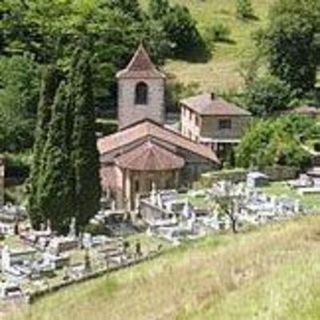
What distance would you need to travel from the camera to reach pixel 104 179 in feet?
165

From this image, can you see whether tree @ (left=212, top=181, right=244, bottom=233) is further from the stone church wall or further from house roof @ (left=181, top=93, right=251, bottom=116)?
the stone church wall

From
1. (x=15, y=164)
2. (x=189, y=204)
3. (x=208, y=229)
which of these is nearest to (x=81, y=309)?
(x=208, y=229)

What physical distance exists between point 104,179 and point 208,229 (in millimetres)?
12091

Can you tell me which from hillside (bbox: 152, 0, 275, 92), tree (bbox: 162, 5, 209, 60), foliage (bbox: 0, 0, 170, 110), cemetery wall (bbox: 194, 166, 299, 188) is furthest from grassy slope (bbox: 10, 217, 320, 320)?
tree (bbox: 162, 5, 209, 60)

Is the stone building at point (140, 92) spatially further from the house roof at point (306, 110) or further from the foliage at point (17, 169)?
the house roof at point (306, 110)

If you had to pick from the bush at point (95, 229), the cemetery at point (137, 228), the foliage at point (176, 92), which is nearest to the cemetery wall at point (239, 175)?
the cemetery at point (137, 228)

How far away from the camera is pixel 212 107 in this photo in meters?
59.1

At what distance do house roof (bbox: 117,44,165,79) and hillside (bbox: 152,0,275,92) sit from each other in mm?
10767

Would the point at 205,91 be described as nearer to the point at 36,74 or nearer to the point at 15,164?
the point at 36,74

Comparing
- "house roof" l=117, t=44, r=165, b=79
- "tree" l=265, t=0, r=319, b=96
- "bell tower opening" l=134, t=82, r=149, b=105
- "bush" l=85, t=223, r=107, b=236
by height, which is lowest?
"bush" l=85, t=223, r=107, b=236

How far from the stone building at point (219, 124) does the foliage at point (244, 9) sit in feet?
73.9

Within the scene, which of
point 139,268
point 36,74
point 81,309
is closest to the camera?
point 81,309

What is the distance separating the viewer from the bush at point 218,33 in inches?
3051

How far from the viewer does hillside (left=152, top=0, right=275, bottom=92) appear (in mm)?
71312
